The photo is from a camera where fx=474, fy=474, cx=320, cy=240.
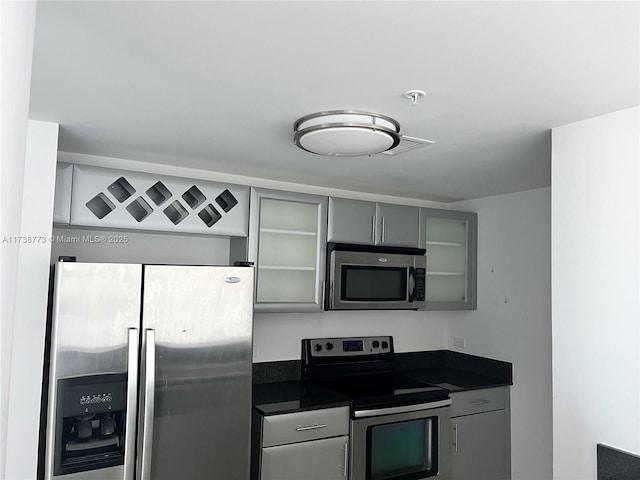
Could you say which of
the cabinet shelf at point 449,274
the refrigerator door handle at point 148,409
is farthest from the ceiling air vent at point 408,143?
the cabinet shelf at point 449,274

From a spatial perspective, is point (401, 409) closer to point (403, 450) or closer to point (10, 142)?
point (403, 450)

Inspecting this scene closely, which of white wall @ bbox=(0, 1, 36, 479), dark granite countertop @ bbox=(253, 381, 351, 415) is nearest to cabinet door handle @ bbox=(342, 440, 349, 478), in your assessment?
dark granite countertop @ bbox=(253, 381, 351, 415)

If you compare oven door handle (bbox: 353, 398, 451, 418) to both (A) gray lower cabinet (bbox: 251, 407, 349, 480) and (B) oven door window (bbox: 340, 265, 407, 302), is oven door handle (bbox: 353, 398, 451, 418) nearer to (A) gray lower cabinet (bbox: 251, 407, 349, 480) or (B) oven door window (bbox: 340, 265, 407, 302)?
(A) gray lower cabinet (bbox: 251, 407, 349, 480)

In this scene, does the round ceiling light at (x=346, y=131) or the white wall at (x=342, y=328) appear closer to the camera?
the round ceiling light at (x=346, y=131)

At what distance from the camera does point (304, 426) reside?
2.74 meters

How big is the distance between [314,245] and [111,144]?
4.52 feet

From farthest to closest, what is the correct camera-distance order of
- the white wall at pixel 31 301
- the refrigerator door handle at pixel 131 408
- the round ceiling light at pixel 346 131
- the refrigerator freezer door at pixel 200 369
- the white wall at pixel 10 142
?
the refrigerator freezer door at pixel 200 369
the refrigerator door handle at pixel 131 408
the white wall at pixel 31 301
the round ceiling light at pixel 346 131
the white wall at pixel 10 142

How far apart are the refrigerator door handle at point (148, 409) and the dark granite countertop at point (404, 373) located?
0.66 m

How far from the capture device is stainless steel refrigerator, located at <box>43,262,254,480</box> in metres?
2.10

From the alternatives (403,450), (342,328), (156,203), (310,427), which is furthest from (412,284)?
(156,203)

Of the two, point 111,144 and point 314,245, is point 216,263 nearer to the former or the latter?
point 314,245

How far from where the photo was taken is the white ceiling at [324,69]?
3.83 feet

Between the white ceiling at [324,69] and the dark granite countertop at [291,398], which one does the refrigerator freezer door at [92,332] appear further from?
the dark granite countertop at [291,398]

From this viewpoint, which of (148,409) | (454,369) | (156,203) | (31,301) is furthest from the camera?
(454,369)
